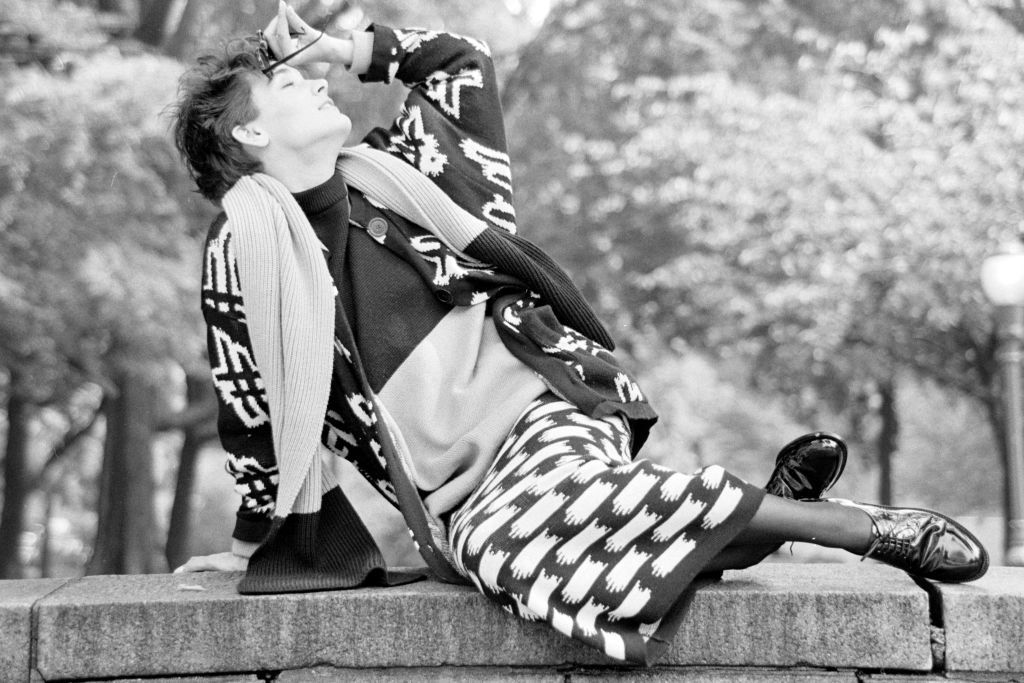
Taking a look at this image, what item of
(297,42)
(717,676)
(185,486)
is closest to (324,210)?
(297,42)

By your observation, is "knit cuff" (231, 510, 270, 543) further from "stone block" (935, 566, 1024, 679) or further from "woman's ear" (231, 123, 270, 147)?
"stone block" (935, 566, 1024, 679)

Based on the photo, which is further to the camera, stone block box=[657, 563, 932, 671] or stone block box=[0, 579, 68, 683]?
stone block box=[0, 579, 68, 683]

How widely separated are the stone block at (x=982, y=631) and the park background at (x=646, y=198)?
5830mm

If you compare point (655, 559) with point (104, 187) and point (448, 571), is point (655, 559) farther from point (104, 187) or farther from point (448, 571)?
point (104, 187)

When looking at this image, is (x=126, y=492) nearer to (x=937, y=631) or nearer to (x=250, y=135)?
(x=250, y=135)

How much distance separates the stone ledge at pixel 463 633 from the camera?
2.63 metres

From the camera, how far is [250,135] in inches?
128

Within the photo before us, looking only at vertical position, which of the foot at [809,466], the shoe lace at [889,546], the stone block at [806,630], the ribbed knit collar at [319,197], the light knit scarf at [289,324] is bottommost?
the stone block at [806,630]

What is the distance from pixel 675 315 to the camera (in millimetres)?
14047

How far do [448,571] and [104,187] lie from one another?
17.7ft

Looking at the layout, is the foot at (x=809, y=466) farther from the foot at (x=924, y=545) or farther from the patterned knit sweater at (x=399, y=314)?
the patterned knit sweater at (x=399, y=314)

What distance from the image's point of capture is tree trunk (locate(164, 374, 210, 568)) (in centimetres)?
1341

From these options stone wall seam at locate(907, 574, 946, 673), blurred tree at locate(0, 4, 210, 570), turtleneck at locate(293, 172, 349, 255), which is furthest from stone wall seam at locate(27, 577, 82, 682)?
blurred tree at locate(0, 4, 210, 570)

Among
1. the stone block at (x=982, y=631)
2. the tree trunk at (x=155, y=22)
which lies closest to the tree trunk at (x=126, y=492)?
the tree trunk at (x=155, y=22)
